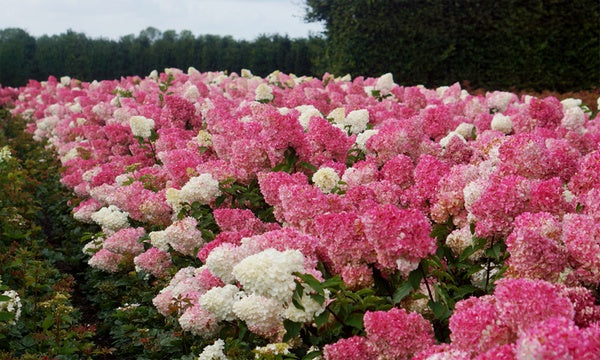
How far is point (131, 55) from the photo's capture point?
20.8 metres

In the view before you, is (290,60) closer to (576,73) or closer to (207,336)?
(576,73)

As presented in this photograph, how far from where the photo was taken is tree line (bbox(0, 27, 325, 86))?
2033cm

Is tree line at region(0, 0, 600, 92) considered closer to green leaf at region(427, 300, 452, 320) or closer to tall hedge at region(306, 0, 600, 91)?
tall hedge at region(306, 0, 600, 91)

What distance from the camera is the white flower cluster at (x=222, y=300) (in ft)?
8.50

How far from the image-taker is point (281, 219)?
313 cm

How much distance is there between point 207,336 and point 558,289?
153 centimetres

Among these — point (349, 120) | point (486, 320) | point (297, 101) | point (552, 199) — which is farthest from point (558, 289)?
point (297, 101)

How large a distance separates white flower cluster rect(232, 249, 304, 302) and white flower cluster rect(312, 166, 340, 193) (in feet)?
3.57

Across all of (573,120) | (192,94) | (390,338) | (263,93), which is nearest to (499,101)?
(573,120)

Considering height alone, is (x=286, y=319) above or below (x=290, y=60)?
above

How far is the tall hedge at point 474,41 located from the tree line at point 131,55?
800cm

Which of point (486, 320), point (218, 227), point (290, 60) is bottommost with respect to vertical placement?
point (290, 60)

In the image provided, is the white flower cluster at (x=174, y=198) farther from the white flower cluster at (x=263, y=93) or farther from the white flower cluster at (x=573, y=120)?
the white flower cluster at (x=263, y=93)

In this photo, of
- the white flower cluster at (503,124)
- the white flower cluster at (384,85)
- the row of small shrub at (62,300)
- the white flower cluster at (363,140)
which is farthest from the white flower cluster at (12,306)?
the white flower cluster at (384,85)
